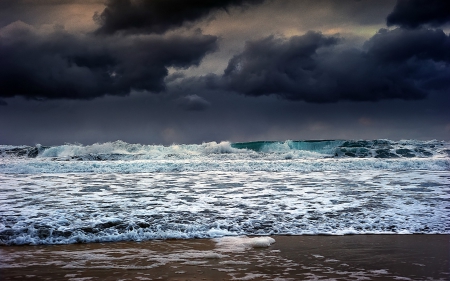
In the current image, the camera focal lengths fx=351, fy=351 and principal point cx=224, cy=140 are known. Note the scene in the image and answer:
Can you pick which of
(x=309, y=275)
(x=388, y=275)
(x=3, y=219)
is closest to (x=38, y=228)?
(x=3, y=219)

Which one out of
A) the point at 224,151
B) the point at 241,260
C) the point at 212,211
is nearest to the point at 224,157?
the point at 224,151

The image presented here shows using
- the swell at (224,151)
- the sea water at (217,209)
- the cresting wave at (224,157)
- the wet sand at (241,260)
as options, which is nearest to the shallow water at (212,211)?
the sea water at (217,209)

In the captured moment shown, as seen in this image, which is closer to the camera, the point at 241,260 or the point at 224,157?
the point at 241,260

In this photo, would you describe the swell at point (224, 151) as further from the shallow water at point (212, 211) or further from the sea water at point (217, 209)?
the shallow water at point (212, 211)

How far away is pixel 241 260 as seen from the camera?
4562 millimetres

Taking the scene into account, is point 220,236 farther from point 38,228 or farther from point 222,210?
point 38,228

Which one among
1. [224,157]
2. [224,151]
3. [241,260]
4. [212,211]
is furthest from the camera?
A: [224,151]

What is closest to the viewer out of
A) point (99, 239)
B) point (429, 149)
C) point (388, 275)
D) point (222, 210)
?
point (388, 275)

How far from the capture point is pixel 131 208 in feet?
24.7

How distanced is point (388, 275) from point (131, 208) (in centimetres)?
525

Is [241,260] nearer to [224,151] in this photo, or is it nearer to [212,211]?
[212,211]

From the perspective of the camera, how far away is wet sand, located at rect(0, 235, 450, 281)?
13.2 ft

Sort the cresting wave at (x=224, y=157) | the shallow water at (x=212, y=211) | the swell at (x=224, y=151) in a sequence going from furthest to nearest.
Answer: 1. the swell at (x=224, y=151)
2. the cresting wave at (x=224, y=157)
3. the shallow water at (x=212, y=211)

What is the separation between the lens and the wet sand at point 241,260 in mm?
4016
